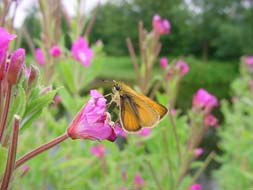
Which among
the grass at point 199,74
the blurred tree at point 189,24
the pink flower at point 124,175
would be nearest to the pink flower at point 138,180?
the pink flower at point 124,175

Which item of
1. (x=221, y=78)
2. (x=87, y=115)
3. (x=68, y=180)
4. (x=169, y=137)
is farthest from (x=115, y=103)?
(x=221, y=78)

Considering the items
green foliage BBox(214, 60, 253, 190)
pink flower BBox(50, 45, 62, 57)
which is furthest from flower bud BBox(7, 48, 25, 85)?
green foliage BBox(214, 60, 253, 190)

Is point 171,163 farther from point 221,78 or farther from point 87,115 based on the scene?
point 221,78

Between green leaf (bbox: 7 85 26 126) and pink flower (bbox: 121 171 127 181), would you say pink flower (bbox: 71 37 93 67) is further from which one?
green leaf (bbox: 7 85 26 126)

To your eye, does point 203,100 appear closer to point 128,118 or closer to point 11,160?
point 128,118

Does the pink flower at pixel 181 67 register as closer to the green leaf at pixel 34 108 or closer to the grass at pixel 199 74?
the green leaf at pixel 34 108

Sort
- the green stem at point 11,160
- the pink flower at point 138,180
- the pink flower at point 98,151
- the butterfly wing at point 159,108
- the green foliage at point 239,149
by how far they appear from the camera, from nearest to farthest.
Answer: the green stem at point 11,160
the butterfly wing at point 159,108
the pink flower at point 98,151
the pink flower at point 138,180
the green foliage at point 239,149
